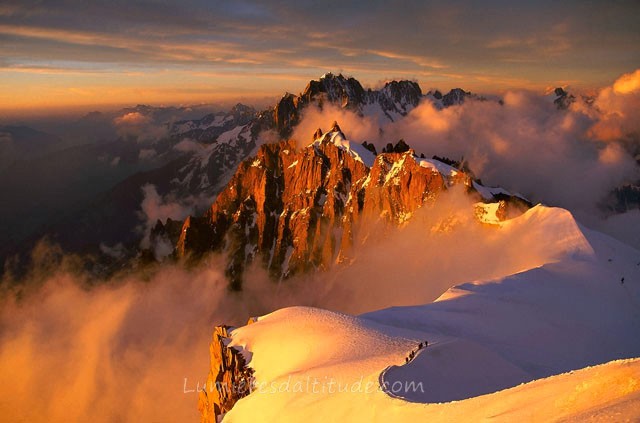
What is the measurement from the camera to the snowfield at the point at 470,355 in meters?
18.2

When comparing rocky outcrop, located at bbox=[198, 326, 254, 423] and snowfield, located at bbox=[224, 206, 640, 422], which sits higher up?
snowfield, located at bbox=[224, 206, 640, 422]

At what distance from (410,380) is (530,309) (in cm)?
3355

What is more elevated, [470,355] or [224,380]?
[470,355]

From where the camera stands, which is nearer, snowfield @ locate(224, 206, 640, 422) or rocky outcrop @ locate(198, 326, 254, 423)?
snowfield @ locate(224, 206, 640, 422)

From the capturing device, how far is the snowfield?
Answer: 18250mm

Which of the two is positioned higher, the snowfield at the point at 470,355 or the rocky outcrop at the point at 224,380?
the snowfield at the point at 470,355

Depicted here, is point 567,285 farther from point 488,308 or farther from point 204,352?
point 204,352

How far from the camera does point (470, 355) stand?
114 feet

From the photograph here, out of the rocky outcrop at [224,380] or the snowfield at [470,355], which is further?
the rocky outcrop at [224,380]

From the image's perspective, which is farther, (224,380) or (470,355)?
(224,380)

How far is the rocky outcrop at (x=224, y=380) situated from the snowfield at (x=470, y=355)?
136cm

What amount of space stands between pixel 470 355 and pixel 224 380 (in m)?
29.3

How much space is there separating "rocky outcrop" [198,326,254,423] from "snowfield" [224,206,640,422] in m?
1.36

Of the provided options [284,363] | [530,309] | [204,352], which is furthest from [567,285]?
[204,352]
